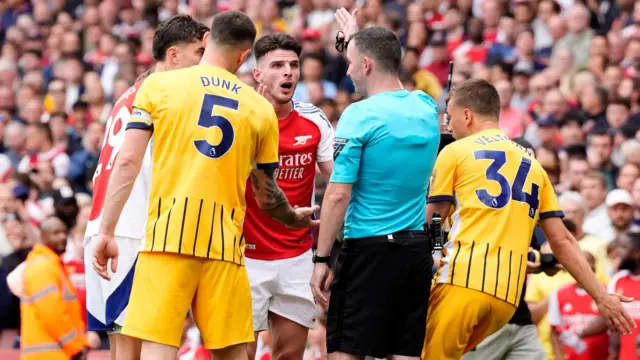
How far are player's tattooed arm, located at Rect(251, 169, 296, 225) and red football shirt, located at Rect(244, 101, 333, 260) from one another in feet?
3.10

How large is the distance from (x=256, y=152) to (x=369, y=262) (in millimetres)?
1015

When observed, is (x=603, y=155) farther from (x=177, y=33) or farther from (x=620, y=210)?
(x=177, y=33)

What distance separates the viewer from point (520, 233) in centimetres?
743

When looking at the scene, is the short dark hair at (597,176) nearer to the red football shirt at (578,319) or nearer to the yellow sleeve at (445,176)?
the red football shirt at (578,319)

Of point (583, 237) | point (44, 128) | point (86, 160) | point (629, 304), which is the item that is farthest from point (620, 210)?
point (44, 128)

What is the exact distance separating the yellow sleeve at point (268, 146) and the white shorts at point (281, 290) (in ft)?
4.49

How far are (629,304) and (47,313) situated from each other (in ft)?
17.3

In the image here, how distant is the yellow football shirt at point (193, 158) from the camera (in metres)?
6.54

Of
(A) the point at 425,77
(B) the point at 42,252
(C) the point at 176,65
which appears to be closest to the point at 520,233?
(C) the point at 176,65

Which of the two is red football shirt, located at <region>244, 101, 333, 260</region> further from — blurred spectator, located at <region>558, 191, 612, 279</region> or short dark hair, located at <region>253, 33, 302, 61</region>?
blurred spectator, located at <region>558, 191, 612, 279</region>

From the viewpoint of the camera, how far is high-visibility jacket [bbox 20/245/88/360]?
1080cm

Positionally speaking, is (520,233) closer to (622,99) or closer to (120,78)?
(622,99)

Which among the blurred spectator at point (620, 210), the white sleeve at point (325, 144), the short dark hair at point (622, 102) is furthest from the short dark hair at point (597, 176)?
the white sleeve at point (325, 144)

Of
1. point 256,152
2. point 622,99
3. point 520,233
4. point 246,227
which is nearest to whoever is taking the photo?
point 256,152
